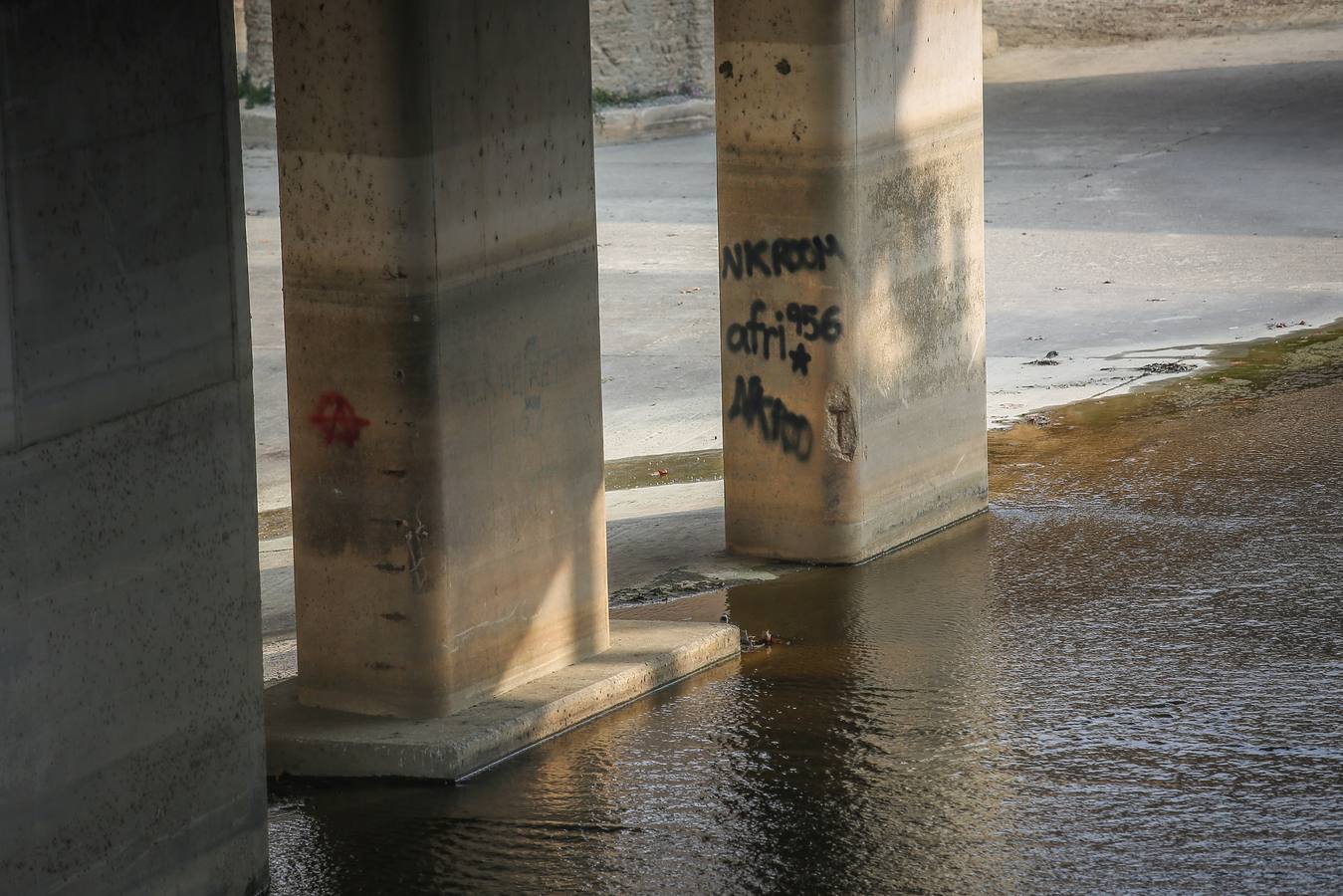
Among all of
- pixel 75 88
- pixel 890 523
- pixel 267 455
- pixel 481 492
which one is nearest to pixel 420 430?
pixel 481 492

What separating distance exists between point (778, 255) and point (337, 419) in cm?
328

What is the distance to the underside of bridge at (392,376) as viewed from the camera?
6.30m

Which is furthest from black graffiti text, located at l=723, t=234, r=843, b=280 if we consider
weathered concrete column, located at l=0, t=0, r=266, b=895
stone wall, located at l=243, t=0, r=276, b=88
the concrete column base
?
stone wall, located at l=243, t=0, r=276, b=88

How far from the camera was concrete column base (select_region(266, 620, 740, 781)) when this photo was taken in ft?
27.6

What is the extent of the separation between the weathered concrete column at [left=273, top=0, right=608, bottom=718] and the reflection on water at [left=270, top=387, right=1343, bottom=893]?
0.67 meters

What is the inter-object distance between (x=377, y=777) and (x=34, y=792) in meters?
2.32

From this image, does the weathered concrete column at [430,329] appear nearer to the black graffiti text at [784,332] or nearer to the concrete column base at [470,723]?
the concrete column base at [470,723]

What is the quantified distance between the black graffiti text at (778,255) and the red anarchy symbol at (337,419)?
10.6 feet

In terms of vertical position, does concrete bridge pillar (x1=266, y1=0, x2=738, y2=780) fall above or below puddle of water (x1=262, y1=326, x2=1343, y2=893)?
above

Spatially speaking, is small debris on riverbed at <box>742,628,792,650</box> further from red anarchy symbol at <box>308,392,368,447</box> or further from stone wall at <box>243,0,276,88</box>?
stone wall at <box>243,0,276,88</box>

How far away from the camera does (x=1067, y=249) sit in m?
19.4

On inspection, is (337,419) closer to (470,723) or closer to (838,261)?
(470,723)

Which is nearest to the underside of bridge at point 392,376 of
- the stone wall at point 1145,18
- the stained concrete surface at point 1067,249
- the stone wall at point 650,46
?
the stained concrete surface at point 1067,249

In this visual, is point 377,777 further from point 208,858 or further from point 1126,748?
point 1126,748
